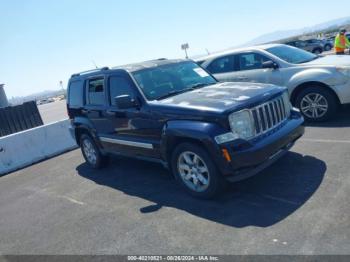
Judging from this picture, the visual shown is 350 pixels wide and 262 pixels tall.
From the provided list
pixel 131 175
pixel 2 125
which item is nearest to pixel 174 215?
pixel 131 175

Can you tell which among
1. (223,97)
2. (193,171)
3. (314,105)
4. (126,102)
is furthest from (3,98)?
(223,97)

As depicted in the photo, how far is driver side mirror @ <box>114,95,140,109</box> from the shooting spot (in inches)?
214

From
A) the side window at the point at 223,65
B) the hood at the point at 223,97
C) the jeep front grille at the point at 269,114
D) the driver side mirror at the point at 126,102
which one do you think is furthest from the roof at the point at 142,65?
the side window at the point at 223,65

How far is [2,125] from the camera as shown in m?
12.8

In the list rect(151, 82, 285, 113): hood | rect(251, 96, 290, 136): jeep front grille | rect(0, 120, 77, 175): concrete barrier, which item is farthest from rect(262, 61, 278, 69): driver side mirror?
rect(0, 120, 77, 175): concrete barrier

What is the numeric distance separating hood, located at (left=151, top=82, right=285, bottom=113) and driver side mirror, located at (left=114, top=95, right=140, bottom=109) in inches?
13.4

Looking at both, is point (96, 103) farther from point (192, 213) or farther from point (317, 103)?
point (317, 103)

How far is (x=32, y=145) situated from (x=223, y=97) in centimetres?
665

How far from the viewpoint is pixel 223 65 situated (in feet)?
31.0

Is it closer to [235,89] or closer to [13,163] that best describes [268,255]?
[235,89]

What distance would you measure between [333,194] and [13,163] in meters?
7.85

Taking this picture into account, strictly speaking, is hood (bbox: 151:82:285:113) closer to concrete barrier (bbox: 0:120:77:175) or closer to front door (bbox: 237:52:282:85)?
front door (bbox: 237:52:282:85)

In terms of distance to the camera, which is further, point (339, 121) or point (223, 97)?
point (339, 121)

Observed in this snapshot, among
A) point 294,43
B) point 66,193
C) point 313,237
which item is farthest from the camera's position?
point 294,43
